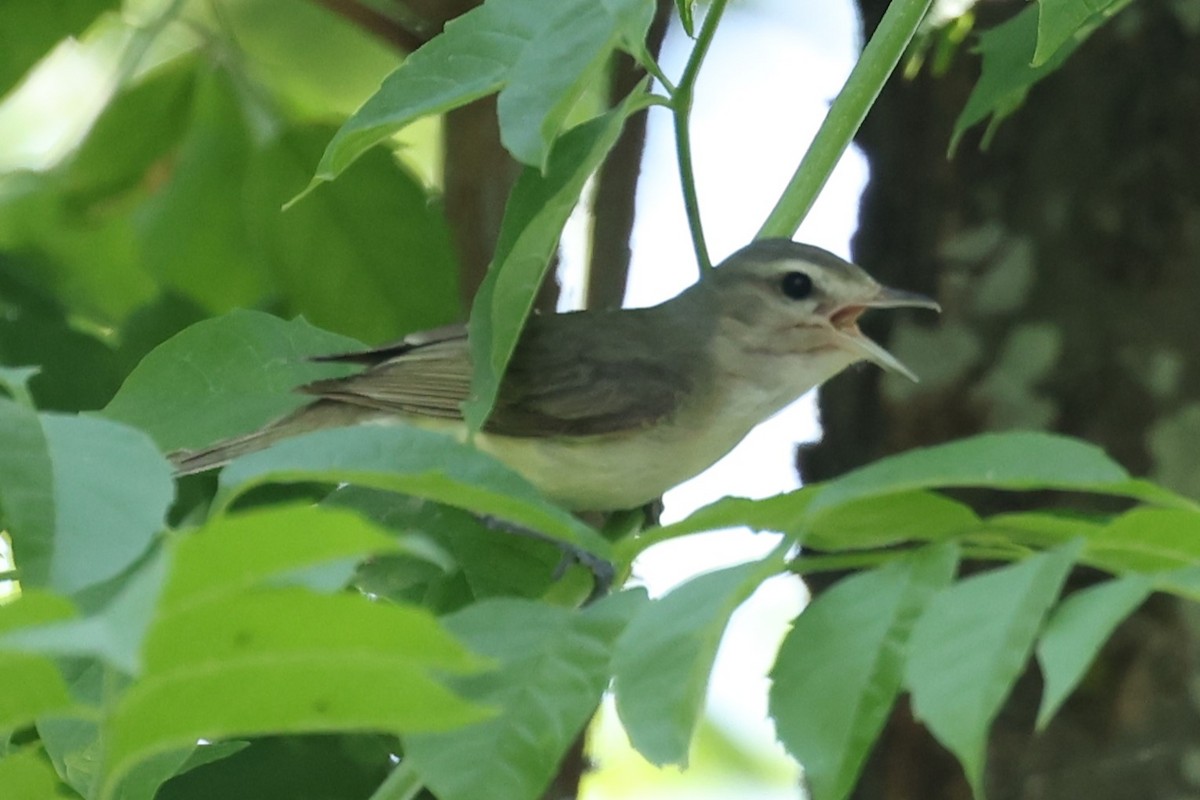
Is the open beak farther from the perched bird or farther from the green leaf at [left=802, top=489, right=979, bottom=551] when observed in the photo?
the green leaf at [left=802, top=489, right=979, bottom=551]

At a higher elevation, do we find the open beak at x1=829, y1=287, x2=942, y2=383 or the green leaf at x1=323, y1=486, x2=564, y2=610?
the open beak at x1=829, y1=287, x2=942, y2=383

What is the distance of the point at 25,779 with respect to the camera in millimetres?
1293

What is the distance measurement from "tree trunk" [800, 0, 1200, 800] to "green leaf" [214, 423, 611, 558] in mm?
2002

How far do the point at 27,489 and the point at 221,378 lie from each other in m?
0.84

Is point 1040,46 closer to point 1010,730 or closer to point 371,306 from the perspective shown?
point 371,306

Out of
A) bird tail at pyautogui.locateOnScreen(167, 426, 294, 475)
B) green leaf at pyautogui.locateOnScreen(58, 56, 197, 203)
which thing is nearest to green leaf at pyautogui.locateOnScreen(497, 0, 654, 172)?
bird tail at pyautogui.locateOnScreen(167, 426, 294, 475)

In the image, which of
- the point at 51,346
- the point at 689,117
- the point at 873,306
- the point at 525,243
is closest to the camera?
the point at 525,243

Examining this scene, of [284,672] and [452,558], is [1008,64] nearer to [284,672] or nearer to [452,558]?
[452,558]

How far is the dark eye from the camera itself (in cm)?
297

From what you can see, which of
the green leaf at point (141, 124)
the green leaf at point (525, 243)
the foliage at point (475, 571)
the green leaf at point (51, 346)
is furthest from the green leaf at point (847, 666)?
the green leaf at point (141, 124)

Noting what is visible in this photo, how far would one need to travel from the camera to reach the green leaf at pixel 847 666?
111 centimetres

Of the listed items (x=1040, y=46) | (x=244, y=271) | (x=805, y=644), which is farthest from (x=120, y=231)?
(x=805, y=644)

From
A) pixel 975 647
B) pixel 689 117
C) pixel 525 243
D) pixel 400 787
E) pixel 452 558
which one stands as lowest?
pixel 400 787

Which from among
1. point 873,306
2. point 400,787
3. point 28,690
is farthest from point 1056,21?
point 873,306
